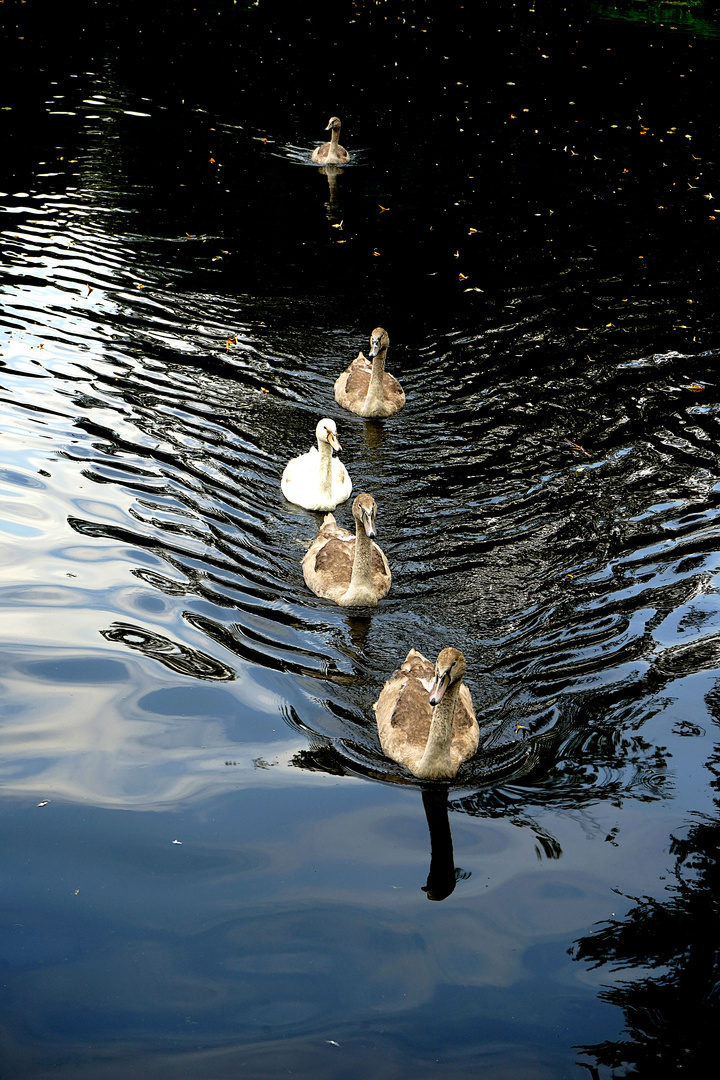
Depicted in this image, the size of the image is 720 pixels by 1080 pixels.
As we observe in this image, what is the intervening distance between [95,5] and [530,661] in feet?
105

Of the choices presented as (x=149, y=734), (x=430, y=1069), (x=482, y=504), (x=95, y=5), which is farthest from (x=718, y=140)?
(x=430, y=1069)

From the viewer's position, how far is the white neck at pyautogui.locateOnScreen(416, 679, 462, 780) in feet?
23.1

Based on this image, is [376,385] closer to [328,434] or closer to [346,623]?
[328,434]

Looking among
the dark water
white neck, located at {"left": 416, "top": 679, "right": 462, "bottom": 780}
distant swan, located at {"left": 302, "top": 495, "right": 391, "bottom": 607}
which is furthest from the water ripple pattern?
white neck, located at {"left": 416, "top": 679, "right": 462, "bottom": 780}

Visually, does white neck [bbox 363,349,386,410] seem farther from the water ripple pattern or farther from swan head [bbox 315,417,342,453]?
swan head [bbox 315,417,342,453]

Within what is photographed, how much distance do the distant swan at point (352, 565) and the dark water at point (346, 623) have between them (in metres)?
0.20

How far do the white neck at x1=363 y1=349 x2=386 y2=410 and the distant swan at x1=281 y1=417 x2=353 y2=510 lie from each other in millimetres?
1896

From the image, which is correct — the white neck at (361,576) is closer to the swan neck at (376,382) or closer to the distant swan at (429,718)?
the distant swan at (429,718)

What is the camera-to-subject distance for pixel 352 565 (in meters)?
9.41

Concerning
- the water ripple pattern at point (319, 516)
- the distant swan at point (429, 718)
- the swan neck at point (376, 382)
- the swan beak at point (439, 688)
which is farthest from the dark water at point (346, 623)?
the swan beak at point (439, 688)

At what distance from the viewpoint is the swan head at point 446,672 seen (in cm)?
691

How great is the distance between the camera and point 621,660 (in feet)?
28.1

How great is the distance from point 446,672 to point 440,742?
577 mm

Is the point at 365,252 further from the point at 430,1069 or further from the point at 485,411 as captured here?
the point at 430,1069
